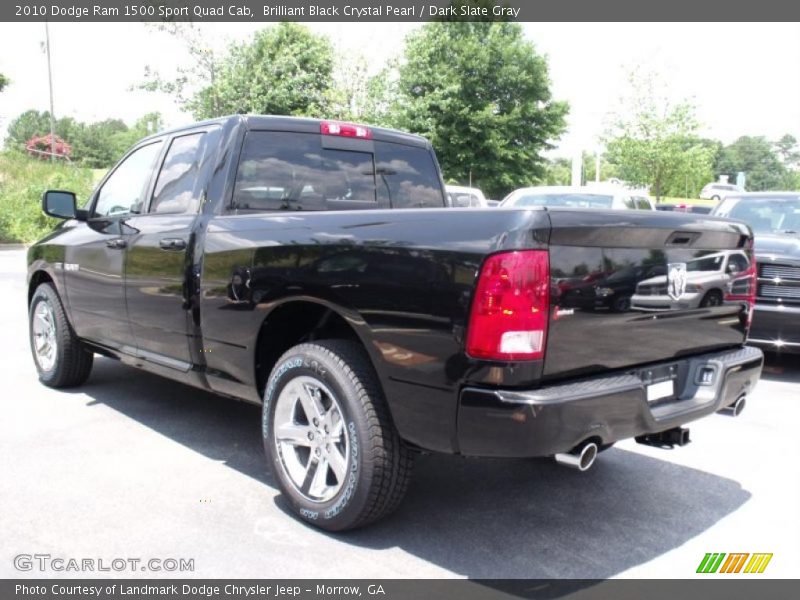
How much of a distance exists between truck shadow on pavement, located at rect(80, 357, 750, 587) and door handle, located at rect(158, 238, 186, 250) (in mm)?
1267

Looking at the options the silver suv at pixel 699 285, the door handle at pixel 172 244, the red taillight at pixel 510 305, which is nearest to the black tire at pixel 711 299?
the silver suv at pixel 699 285

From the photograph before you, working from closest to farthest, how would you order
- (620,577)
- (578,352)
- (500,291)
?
1. (500,291)
2. (578,352)
3. (620,577)

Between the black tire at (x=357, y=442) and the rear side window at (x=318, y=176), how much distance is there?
Result: 1.16 meters

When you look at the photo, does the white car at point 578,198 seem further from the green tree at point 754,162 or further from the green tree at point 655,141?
the green tree at point 754,162

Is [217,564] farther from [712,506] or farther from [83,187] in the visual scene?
[83,187]

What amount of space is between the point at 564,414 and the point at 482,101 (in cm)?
3226

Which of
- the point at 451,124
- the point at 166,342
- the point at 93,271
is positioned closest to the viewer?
the point at 166,342

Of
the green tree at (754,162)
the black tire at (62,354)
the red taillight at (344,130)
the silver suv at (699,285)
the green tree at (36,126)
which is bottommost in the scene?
the black tire at (62,354)

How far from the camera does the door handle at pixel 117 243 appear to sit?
182 inches

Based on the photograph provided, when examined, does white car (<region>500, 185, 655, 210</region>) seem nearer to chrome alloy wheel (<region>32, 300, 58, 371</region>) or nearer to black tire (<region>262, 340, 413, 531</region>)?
chrome alloy wheel (<region>32, 300, 58, 371</region>)

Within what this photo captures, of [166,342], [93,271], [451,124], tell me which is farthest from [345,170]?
[451,124]

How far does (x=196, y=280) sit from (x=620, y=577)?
100 inches

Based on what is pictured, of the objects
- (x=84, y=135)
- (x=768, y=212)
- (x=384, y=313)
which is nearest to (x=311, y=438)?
(x=384, y=313)
